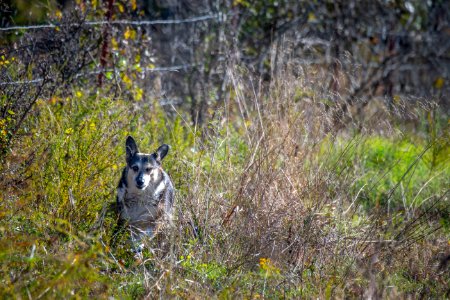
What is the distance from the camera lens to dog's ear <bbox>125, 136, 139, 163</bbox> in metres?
7.45

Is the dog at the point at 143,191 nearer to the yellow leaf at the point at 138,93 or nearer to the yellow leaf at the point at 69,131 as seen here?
the yellow leaf at the point at 69,131

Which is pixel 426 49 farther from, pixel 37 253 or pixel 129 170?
pixel 37 253

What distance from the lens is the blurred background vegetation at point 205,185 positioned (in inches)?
232

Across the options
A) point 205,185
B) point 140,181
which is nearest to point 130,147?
point 140,181

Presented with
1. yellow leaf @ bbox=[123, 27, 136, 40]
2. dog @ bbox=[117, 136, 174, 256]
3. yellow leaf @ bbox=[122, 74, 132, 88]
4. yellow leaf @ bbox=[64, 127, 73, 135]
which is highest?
yellow leaf @ bbox=[123, 27, 136, 40]

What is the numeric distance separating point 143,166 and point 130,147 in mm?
240

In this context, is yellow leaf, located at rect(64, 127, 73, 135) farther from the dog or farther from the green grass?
the dog

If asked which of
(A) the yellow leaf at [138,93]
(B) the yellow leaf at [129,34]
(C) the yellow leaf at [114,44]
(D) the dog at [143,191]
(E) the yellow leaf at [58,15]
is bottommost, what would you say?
(D) the dog at [143,191]

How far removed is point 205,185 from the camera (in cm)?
706

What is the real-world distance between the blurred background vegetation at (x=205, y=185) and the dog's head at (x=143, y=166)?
218mm

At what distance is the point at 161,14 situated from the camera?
1335cm

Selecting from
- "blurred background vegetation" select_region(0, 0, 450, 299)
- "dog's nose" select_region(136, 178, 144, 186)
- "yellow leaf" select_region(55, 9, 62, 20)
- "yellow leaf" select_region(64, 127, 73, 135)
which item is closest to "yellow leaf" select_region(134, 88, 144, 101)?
"blurred background vegetation" select_region(0, 0, 450, 299)

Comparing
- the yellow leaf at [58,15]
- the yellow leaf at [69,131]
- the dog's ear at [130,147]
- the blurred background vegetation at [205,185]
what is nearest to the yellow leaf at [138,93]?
the blurred background vegetation at [205,185]

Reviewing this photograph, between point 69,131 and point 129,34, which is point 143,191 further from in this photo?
point 129,34
